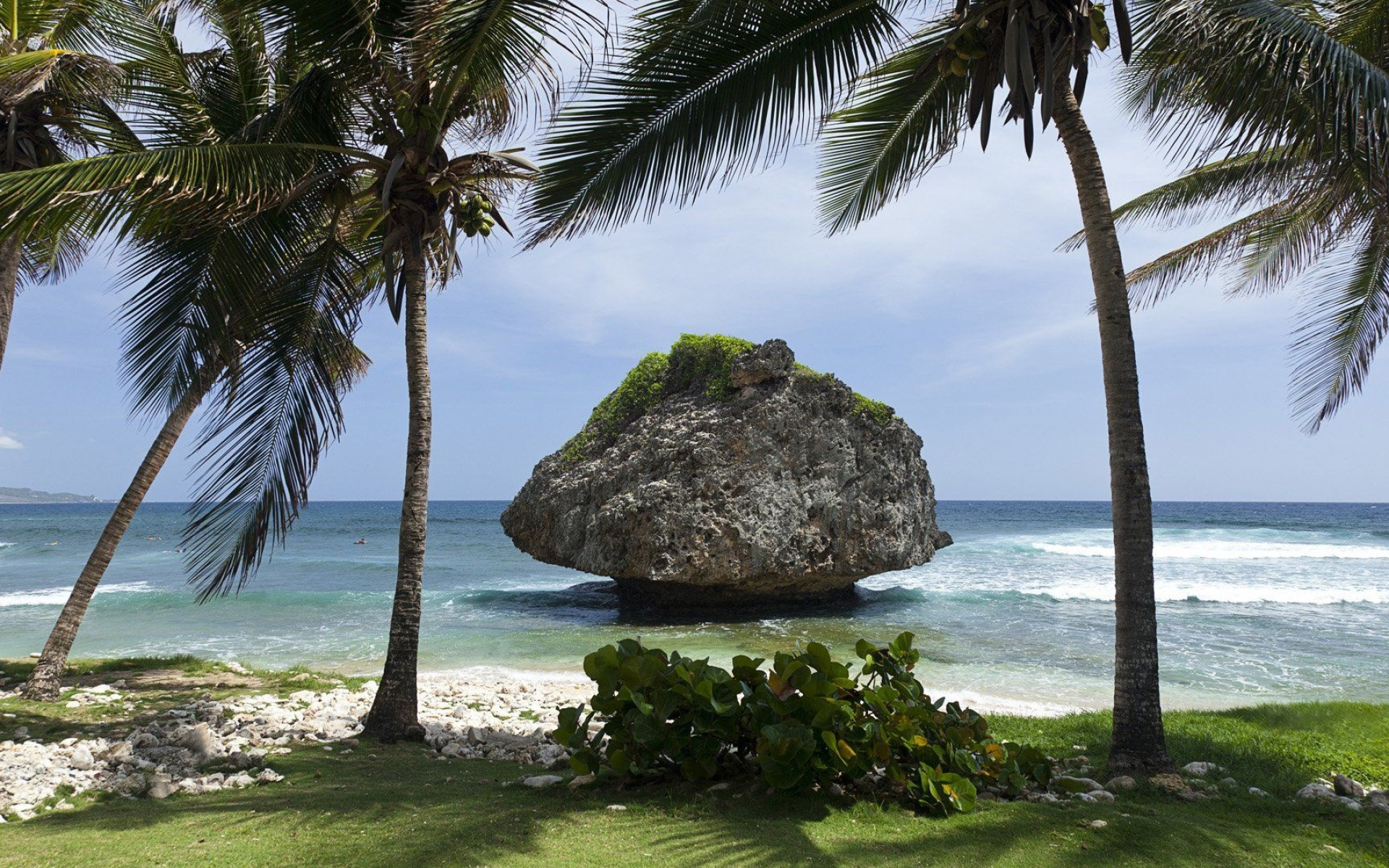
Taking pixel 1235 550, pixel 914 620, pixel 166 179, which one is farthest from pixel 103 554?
pixel 1235 550

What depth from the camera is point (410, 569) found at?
6121 millimetres

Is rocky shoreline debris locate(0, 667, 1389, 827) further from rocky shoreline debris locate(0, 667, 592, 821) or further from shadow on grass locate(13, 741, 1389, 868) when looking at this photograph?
shadow on grass locate(13, 741, 1389, 868)

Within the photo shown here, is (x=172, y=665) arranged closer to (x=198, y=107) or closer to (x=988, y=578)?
(x=198, y=107)

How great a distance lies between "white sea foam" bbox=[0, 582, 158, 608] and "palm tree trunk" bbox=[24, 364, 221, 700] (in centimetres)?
1369

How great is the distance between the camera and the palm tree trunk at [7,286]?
6914mm

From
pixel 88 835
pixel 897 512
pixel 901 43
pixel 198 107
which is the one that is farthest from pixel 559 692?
pixel 897 512

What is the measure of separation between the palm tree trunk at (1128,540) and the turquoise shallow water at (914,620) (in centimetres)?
458

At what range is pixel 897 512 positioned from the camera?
621 inches

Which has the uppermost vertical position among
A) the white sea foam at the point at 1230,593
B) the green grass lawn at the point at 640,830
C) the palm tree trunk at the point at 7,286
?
the palm tree trunk at the point at 7,286

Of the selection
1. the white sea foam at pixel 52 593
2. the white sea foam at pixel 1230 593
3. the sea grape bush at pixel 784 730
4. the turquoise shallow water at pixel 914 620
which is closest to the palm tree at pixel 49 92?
the sea grape bush at pixel 784 730

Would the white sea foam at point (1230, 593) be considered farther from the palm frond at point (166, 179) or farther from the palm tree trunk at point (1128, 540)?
the palm frond at point (166, 179)

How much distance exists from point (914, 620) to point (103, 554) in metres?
13.4

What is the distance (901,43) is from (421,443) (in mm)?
4716

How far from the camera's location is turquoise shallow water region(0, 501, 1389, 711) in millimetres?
11477
